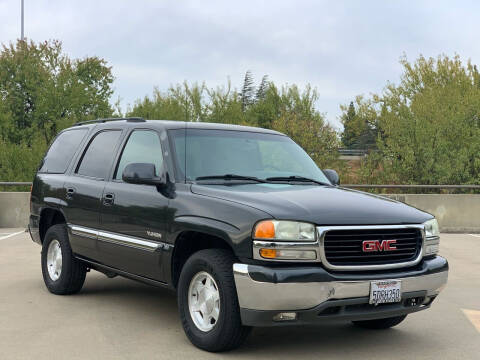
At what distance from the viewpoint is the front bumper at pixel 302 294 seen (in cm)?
466

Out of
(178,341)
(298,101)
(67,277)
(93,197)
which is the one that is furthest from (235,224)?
(298,101)

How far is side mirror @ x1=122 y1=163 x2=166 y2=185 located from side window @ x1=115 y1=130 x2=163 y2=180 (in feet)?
0.95

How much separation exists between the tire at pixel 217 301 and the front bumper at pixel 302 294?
128 millimetres

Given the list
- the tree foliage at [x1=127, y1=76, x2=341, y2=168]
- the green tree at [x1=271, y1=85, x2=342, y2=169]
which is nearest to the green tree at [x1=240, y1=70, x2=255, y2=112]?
the tree foliage at [x1=127, y1=76, x2=341, y2=168]

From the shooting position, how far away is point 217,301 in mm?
5098

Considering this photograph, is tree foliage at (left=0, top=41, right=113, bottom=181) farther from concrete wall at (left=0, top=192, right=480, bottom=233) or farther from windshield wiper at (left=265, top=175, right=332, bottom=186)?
windshield wiper at (left=265, top=175, right=332, bottom=186)

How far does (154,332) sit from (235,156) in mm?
1737

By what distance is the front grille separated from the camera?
488 cm

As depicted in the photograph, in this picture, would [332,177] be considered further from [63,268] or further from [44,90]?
[44,90]

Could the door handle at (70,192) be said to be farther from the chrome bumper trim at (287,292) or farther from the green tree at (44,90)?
the green tree at (44,90)

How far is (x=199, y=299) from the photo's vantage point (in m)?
5.29

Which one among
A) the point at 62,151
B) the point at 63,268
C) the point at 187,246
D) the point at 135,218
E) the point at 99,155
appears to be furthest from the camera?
the point at 62,151

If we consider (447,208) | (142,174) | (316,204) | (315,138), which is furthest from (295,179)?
(315,138)

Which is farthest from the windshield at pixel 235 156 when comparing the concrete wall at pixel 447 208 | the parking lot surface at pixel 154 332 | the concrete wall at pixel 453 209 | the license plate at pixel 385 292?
the concrete wall at pixel 453 209
